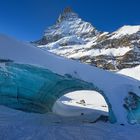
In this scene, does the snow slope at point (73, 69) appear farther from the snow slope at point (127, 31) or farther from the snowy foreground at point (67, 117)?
the snow slope at point (127, 31)

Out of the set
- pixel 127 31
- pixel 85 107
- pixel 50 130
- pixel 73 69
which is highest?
pixel 127 31

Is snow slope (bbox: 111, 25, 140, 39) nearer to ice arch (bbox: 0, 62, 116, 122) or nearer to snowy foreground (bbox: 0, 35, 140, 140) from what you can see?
snowy foreground (bbox: 0, 35, 140, 140)

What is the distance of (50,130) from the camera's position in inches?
634

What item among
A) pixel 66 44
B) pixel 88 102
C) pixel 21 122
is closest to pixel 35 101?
pixel 21 122

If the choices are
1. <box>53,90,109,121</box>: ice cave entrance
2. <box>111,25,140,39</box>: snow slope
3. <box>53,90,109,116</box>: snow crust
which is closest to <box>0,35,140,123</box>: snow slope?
<box>53,90,109,121</box>: ice cave entrance

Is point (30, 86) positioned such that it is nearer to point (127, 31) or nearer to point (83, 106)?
point (83, 106)

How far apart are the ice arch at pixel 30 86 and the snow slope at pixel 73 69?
71 cm

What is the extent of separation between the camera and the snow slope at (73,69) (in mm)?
20891

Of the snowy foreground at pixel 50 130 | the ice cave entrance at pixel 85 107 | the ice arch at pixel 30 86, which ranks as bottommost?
the snowy foreground at pixel 50 130

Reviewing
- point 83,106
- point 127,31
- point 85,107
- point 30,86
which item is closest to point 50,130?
point 30,86

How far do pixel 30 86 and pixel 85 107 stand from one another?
8.26m

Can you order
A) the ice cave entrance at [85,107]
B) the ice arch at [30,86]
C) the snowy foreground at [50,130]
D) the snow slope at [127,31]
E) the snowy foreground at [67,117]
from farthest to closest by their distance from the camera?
the snow slope at [127,31], the ice cave entrance at [85,107], the ice arch at [30,86], the snowy foreground at [67,117], the snowy foreground at [50,130]

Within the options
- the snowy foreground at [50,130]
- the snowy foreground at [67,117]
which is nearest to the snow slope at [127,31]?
the snowy foreground at [67,117]

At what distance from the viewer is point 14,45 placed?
21703mm
